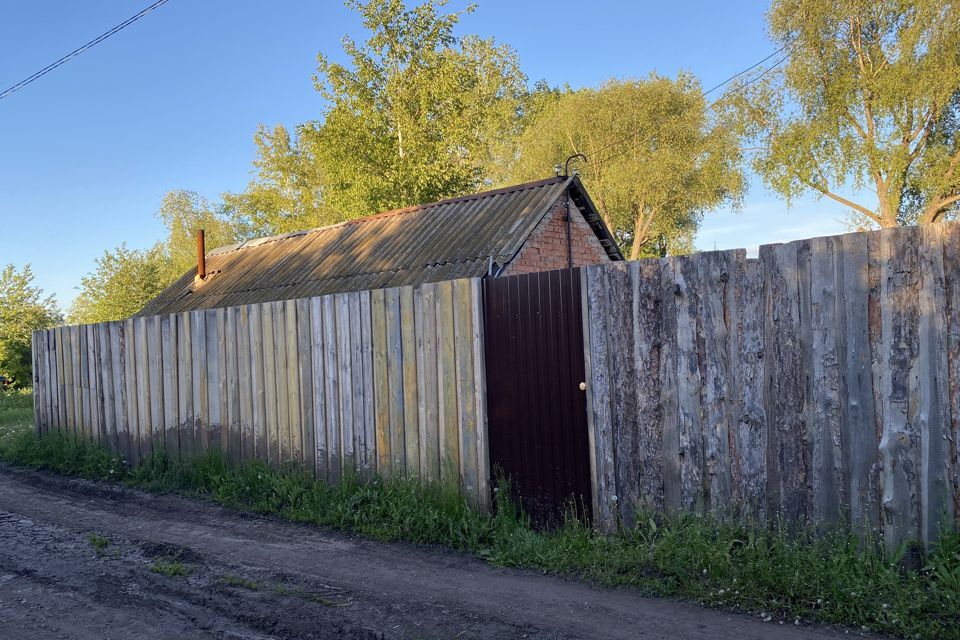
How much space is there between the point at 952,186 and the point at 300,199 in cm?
3062

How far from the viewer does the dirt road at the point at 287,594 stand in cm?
381

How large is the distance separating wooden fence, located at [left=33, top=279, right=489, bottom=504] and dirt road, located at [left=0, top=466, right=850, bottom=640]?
960 mm

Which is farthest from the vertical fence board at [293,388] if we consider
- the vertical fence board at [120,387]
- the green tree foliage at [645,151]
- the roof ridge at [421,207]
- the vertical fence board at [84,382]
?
the green tree foliage at [645,151]

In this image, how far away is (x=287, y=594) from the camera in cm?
439

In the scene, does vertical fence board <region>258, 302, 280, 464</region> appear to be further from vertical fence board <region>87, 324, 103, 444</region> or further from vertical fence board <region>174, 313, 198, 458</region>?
vertical fence board <region>87, 324, 103, 444</region>

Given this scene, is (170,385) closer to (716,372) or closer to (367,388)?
(367,388)

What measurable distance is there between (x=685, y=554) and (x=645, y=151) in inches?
1258

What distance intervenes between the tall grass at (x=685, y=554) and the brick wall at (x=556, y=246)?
638cm

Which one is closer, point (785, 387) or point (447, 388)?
point (785, 387)

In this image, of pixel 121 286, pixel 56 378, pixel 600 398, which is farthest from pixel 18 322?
pixel 600 398

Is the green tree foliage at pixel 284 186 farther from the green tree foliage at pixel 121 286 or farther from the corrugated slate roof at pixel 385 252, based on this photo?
the corrugated slate roof at pixel 385 252

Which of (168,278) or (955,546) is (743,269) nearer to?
(955,546)

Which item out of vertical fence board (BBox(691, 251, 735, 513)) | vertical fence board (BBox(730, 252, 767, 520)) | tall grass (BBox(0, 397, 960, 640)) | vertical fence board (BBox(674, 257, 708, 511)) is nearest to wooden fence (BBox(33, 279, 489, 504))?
tall grass (BBox(0, 397, 960, 640))

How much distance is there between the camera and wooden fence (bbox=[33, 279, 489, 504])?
6.04 meters
